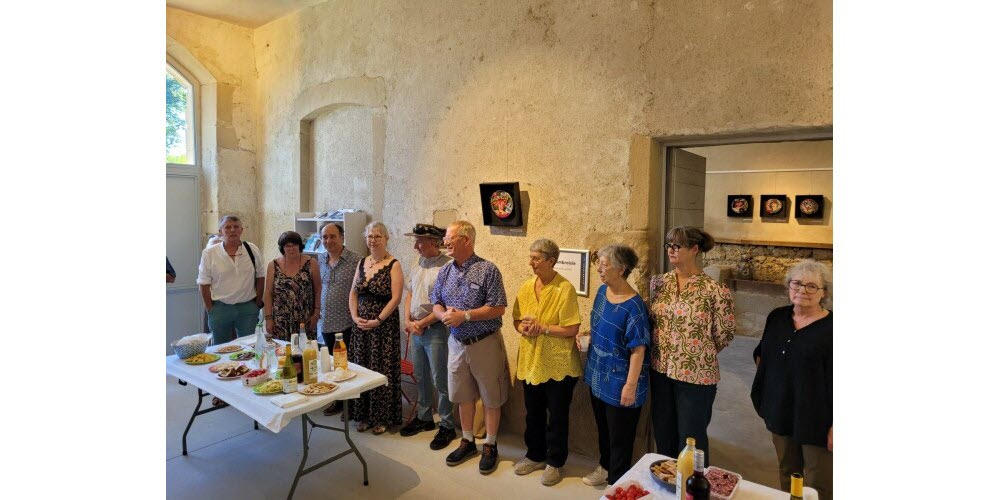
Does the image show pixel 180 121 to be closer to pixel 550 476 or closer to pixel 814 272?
pixel 550 476

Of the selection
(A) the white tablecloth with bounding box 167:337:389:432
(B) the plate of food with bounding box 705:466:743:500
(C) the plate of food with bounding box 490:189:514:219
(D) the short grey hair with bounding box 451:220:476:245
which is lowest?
(B) the plate of food with bounding box 705:466:743:500

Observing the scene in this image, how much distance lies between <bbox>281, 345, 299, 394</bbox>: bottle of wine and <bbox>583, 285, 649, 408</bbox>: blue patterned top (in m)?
1.61

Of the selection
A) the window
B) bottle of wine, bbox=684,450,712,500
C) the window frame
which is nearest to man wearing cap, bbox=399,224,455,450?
bottle of wine, bbox=684,450,712,500

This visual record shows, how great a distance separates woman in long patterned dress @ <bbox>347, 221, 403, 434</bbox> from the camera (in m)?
3.79

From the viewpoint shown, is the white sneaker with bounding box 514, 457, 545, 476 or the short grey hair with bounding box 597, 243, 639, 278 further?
the white sneaker with bounding box 514, 457, 545, 476

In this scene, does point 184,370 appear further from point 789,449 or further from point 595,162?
point 789,449

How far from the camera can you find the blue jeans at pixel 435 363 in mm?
3707

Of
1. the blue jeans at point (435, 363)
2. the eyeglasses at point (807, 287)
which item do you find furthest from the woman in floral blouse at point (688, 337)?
the blue jeans at point (435, 363)

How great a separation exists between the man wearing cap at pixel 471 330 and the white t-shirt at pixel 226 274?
5.71 feet

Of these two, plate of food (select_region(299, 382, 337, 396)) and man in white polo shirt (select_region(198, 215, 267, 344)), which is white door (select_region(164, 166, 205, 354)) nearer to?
man in white polo shirt (select_region(198, 215, 267, 344))

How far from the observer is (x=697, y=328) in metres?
2.65

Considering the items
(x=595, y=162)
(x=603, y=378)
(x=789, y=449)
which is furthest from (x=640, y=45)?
(x=789, y=449)

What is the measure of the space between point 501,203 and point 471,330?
982mm

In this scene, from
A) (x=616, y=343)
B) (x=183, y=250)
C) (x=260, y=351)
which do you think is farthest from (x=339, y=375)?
(x=183, y=250)
